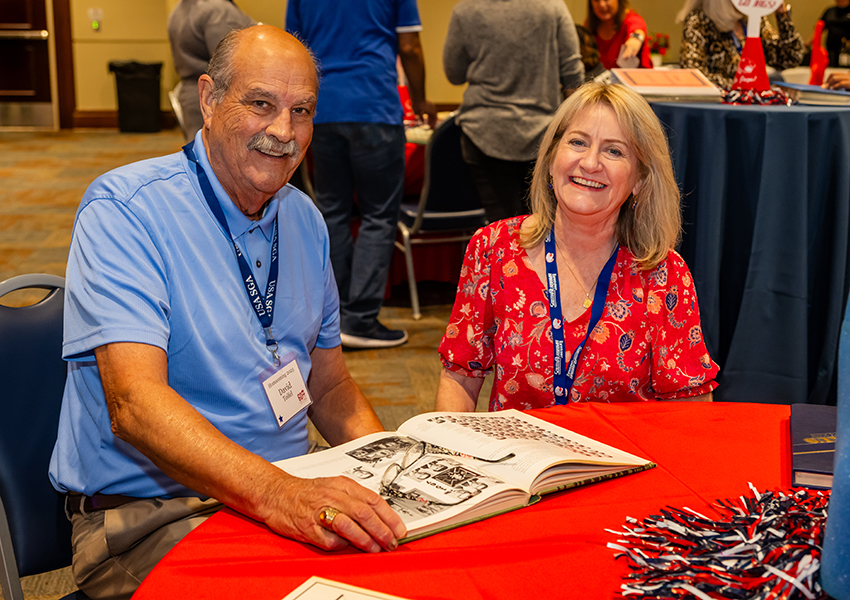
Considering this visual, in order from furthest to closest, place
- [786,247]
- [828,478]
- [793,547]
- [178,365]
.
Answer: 1. [786,247]
2. [178,365]
3. [828,478]
4. [793,547]

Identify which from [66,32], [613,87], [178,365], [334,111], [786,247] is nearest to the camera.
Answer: [178,365]

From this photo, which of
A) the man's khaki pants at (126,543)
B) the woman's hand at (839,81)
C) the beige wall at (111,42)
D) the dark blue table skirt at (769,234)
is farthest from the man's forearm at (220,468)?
the beige wall at (111,42)

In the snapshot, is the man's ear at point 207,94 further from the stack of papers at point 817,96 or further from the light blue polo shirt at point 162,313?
the stack of papers at point 817,96

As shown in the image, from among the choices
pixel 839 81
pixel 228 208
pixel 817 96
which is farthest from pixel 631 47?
pixel 228 208

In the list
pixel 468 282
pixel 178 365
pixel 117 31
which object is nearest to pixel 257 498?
pixel 178 365

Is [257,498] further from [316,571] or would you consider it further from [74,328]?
[74,328]

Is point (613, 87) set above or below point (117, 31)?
below

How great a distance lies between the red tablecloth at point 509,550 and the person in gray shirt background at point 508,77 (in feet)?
8.32

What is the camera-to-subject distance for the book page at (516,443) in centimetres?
102

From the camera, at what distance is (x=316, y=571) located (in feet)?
2.77

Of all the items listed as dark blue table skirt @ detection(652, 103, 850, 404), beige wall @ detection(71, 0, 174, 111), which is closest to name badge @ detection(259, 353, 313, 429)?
dark blue table skirt @ detection(652, 103, 850, 404)

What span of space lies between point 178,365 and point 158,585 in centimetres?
55

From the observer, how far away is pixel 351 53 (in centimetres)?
348

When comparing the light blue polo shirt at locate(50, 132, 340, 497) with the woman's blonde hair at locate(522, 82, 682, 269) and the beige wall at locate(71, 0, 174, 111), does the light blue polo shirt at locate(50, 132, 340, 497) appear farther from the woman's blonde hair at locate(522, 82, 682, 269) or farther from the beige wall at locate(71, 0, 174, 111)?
the beige wall at locate(71, 0, 174, 111)
